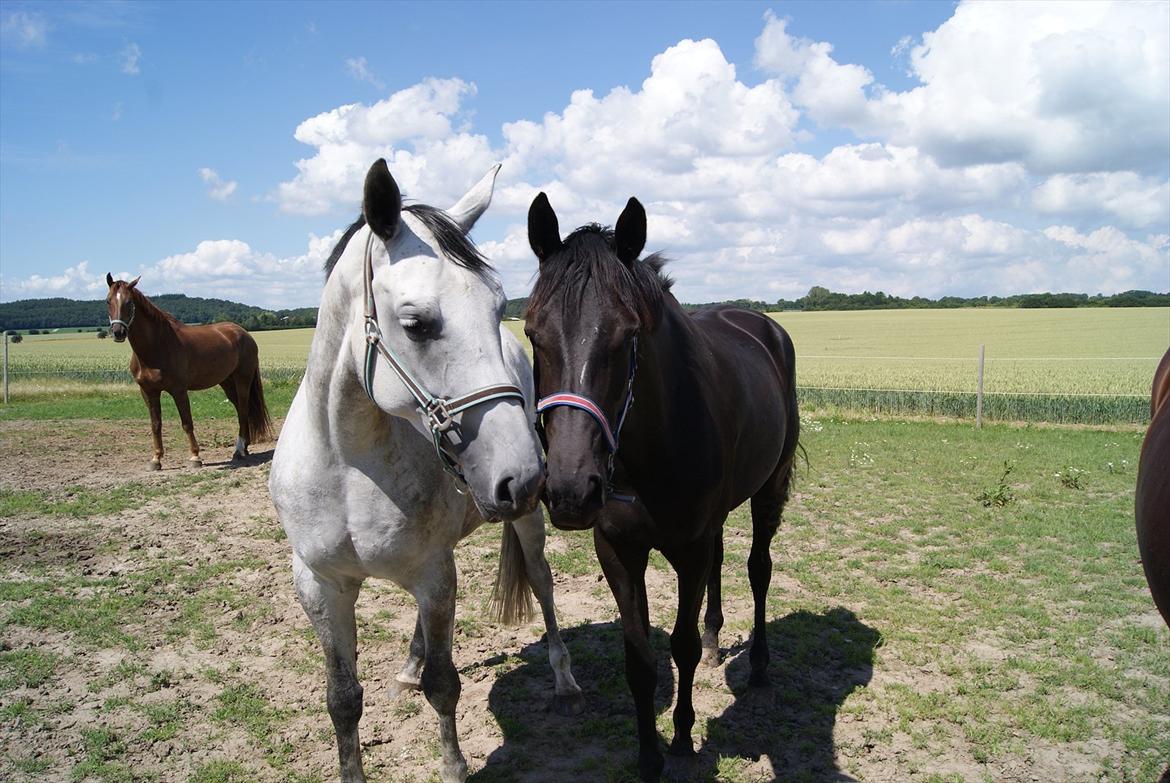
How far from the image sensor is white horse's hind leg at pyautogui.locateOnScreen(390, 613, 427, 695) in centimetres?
365

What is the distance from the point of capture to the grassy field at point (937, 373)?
13453 millimetres

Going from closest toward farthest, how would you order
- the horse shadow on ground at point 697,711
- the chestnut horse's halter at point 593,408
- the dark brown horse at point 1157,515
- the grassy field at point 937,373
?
the dark brown horse at point 1157,515
the chestnut horse's halter at point 593,408
the horse shadow on ground at point 697,711
the grassy field at point 937,373

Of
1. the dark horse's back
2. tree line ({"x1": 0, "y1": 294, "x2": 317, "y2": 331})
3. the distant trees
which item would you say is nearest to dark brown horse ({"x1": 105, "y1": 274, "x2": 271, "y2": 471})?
the dark horse's back

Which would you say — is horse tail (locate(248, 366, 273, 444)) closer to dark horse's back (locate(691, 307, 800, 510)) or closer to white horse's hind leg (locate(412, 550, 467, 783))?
dark horse's back (locate(691, 307, 800, 510))

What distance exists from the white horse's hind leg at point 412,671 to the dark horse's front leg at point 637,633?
134 centimetres

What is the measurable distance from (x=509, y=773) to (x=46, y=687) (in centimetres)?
259

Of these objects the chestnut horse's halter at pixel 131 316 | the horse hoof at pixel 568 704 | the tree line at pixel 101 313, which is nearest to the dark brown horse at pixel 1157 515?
the horse hoof at pixel 568 704

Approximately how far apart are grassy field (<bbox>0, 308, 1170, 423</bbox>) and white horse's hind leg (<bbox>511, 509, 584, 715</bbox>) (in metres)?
12.2

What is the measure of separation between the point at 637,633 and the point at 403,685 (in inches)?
62.4

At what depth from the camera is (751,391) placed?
3.41 metres

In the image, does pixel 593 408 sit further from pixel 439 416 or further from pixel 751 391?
pixel 751 391

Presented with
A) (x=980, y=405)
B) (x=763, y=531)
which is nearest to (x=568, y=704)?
(x=763, y=531)

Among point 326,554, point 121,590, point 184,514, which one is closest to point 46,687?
point 121,590

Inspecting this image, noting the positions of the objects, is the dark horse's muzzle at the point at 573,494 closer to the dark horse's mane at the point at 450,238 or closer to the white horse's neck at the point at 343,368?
the dark horse's mane at the point at 450,238
